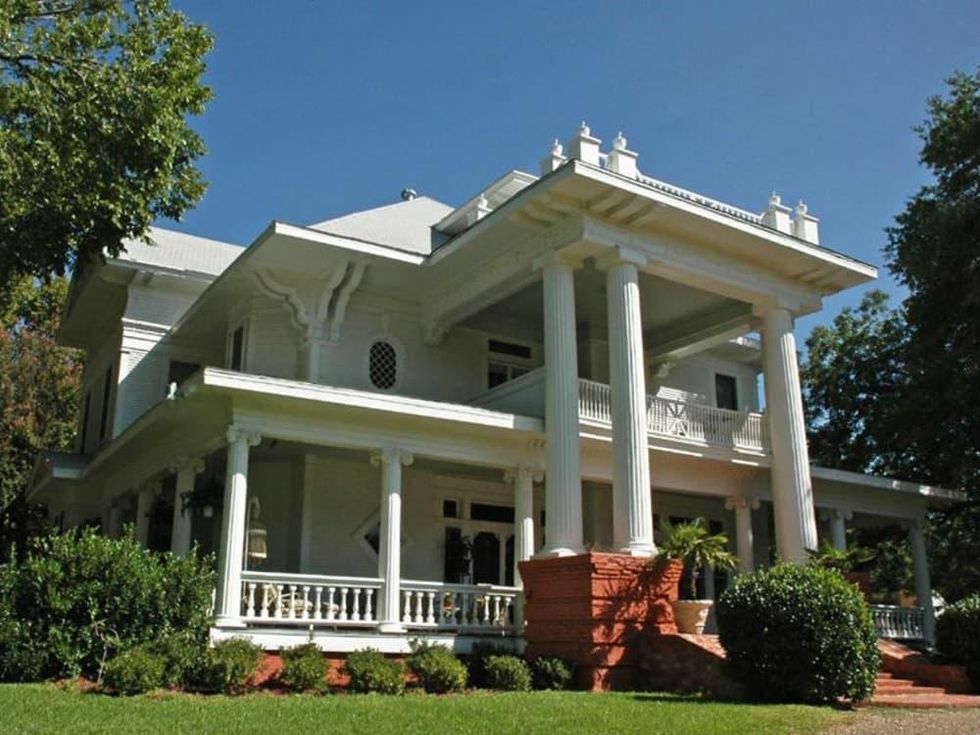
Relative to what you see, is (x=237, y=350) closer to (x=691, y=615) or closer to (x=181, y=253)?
(x=181, y=253)

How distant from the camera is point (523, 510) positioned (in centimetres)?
1672

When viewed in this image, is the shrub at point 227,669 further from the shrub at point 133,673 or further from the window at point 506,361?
the window at point 506,361

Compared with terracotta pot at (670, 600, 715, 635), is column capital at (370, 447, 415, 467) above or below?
above

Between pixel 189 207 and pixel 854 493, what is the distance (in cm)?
1593

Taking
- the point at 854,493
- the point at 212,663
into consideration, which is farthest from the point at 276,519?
the point at 854,493

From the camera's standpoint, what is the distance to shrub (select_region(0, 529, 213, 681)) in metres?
12.3

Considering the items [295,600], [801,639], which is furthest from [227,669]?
[801,639]

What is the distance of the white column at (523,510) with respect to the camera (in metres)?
16.4

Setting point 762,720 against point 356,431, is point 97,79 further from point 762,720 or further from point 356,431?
point 762,720

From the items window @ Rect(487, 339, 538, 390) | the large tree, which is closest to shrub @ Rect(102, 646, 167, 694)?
window @ Rect(487, 339, 538, 390)

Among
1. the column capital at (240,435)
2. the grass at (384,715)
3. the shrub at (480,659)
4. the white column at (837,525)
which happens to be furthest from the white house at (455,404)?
the grass at (384,715)

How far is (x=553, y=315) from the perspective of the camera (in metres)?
16.3

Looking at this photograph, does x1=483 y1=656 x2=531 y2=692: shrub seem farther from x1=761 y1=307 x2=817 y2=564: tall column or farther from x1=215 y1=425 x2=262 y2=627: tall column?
x1=761 y1=307 x2=817 y2=564: tall column

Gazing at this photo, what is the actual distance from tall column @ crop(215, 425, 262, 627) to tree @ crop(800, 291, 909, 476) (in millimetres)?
20213
